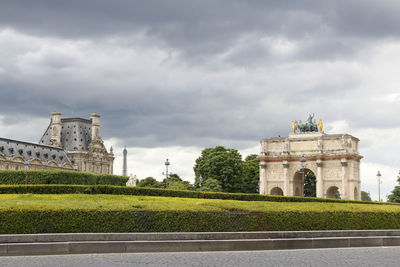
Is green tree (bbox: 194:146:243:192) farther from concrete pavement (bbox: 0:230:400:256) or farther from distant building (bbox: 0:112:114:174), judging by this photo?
concrete pavement (bbox: 0:230:400:256)

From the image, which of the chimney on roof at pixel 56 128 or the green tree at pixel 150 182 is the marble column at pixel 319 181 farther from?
the chimney on roof at pixel 56 128

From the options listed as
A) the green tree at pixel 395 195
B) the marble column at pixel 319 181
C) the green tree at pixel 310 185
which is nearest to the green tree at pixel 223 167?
the marble column at pixel 319 181

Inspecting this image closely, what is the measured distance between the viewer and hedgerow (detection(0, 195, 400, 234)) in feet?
69.9

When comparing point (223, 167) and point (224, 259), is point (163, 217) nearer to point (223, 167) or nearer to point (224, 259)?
point (224, 259)

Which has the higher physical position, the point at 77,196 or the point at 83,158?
the point at 83,158

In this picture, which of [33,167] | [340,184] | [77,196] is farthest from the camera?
[33,167]

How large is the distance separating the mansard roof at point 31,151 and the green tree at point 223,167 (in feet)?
210

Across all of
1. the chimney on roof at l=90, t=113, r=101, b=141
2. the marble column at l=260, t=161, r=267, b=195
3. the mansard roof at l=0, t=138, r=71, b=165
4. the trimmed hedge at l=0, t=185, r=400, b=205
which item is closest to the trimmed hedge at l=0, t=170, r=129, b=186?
the trimmed hedge at l=0, t=185, r=400, b=205

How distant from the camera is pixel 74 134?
630 feet

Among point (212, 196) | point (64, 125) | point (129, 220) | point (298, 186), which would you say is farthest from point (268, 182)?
point (64, 125)

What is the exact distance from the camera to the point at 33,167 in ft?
509

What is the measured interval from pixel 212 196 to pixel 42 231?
68.4 feet

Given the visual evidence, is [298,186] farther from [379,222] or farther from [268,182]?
[379,222]

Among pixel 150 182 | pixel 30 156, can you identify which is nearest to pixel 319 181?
pixel 150 182
